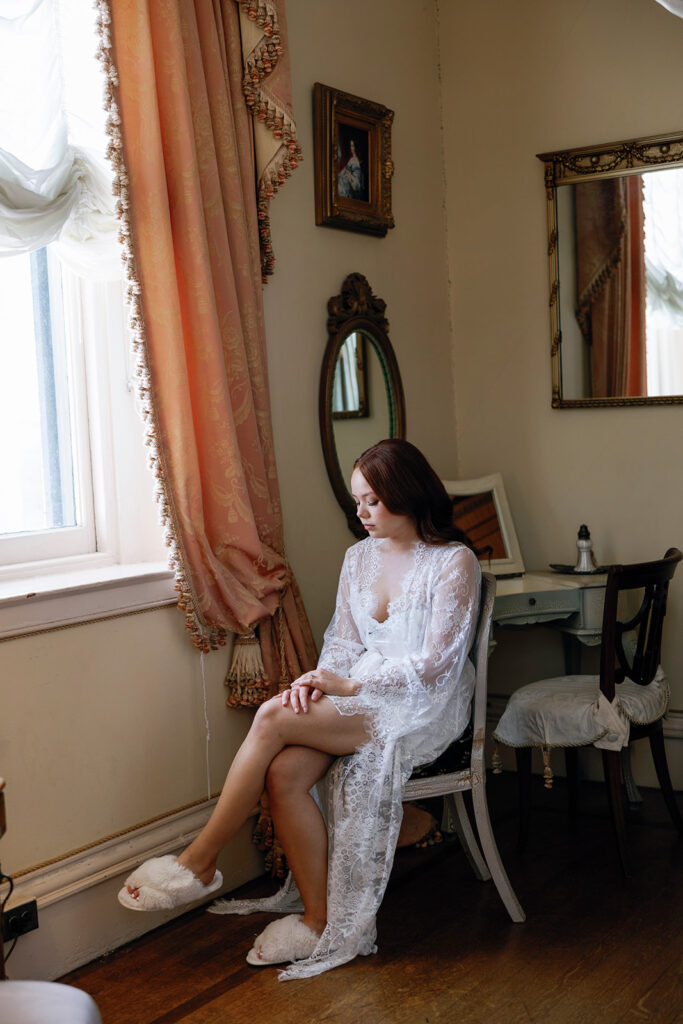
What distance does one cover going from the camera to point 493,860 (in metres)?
2.57

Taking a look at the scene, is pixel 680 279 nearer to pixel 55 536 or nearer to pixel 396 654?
pixel 396 654

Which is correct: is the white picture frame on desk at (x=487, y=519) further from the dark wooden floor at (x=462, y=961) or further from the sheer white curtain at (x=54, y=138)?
the sheer white curtain at (x=54, y=138)

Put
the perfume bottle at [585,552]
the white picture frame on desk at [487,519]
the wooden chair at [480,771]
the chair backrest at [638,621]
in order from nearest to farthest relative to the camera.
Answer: the wooden chair at [480,771] → the chair backrest at [638,621] → the perfume bottle at [585,552] → the white picture frame on desk at [487,519]

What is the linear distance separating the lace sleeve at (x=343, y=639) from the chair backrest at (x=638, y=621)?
68 centimetres

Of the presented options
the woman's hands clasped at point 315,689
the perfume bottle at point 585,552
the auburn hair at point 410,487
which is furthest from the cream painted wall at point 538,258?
the woman's hands clasped at point 315,689

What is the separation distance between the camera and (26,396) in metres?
2.57

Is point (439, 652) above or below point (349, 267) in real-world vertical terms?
below

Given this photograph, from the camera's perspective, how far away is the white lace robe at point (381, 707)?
239 centimetres

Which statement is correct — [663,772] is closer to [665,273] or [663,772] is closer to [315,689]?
[315,689]

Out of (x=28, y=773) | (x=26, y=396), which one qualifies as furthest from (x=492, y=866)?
(x=26, y=396)

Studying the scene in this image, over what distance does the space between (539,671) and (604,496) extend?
0.67 metres

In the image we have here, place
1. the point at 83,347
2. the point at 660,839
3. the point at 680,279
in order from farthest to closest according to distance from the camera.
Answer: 1. the point at 680,279
2. the point at 660,839
3. the point at 83,347

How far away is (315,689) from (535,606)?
106 cm

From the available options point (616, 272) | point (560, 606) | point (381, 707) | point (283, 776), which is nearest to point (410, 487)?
point (381, 707)
